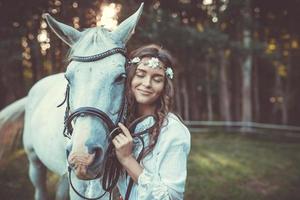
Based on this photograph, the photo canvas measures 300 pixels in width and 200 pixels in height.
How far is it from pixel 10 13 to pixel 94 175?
589 cm

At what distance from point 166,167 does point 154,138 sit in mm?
169

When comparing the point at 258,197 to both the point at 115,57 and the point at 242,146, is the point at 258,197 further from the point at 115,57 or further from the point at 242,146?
the point at 242,146

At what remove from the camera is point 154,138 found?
1791 mm

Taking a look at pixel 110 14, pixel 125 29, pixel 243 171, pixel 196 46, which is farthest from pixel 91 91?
pixel 196 46

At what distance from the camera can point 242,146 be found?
33.5 feet

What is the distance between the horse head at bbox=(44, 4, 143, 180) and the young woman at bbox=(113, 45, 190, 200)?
0.08m

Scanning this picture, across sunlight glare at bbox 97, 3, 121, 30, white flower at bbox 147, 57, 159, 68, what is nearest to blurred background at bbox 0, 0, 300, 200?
sunlight glare at bbox 97, 3, 121, 30

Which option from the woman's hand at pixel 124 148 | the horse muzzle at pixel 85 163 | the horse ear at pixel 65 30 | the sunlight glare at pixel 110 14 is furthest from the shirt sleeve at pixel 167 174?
the sunlight glare at pixel 110 14

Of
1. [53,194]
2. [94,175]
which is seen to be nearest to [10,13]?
[53,194]

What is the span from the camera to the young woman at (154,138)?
5.51ft

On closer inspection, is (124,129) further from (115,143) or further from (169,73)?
(169,73)

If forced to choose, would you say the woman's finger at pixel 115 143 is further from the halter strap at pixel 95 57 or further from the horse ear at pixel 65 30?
the horse ear at pixel 65 30

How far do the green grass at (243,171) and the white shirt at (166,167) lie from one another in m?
3.57

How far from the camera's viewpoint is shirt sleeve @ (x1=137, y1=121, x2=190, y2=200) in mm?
1657
